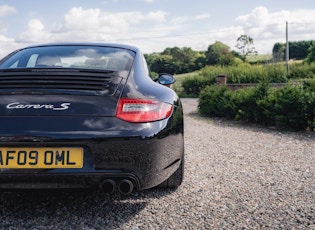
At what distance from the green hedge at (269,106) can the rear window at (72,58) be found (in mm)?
5940

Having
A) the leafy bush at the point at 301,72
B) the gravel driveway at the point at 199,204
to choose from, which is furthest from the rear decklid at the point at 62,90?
the leafy bush at the point at 301,72

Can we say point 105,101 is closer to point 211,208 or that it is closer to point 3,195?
point 211,208

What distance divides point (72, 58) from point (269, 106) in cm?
688

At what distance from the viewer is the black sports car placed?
238cm

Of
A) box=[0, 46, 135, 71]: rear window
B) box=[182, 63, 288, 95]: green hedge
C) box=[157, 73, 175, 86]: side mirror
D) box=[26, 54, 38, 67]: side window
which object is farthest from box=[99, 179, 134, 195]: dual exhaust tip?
box=[182, 63, 288, 95]: green hedge

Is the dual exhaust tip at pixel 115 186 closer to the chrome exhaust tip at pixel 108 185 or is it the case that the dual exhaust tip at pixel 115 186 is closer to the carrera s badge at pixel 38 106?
the chrome exhaust tip at pixel 108 185

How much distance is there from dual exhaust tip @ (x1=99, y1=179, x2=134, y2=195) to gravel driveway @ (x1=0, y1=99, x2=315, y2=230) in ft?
1.10

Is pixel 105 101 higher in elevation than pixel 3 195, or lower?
higher

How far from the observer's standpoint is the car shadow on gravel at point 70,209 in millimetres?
2699

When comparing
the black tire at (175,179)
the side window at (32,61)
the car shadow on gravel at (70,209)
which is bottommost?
the car shadow on gravel at (70,209)

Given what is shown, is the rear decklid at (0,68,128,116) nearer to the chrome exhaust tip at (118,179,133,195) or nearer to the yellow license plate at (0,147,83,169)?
the yellow license plate at (0,147,83,169)

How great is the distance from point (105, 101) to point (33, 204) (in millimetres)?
1211

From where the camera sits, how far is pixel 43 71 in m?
2.75

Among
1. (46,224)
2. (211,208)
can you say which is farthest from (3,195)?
(211,208)
